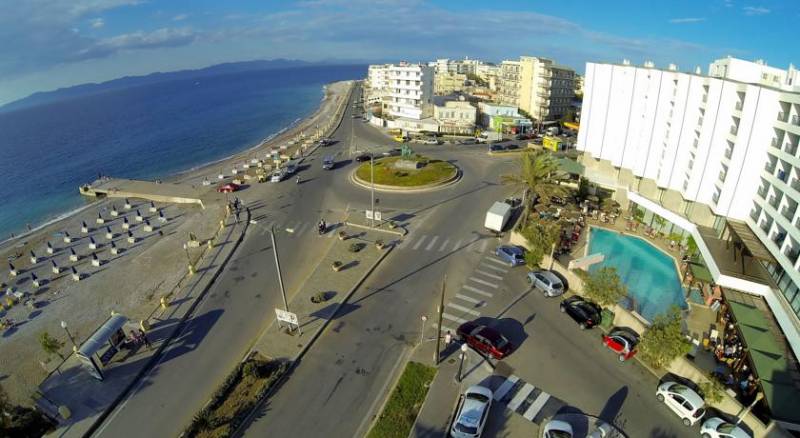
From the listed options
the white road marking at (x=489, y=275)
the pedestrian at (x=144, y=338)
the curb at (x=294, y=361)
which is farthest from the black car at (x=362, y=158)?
the pedestrian at (x=144, y=338)

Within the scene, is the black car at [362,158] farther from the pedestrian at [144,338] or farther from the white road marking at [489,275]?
the pedestrian at [144,338]

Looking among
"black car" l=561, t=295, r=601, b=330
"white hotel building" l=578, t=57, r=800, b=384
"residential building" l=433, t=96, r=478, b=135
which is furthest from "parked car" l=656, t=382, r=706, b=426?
"residential building" l=433, t=96, r=478, b=135

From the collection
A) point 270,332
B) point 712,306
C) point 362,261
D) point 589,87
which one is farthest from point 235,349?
point 589,87

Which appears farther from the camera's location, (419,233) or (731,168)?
(419,233)

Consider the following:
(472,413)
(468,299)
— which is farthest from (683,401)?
(468,299)

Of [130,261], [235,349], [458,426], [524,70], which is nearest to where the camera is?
[458,426]

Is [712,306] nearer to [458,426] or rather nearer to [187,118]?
[458,426]
